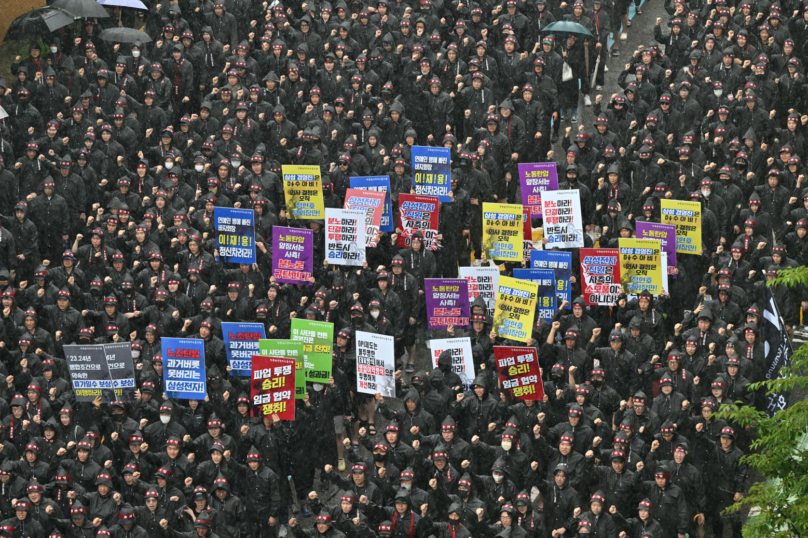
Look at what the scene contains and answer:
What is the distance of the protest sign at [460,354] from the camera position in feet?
76.4

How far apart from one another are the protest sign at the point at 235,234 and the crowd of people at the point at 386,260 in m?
0.26

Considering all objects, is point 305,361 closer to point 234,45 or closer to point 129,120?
point 129,120

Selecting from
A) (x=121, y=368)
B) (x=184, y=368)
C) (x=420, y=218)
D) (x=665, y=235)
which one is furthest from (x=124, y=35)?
(x=665, y=235)

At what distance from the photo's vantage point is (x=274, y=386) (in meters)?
22.4

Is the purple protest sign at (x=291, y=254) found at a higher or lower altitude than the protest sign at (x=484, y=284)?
higher

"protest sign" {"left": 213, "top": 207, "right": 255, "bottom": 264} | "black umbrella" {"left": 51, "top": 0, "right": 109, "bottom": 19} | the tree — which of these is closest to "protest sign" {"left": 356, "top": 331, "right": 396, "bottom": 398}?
"protest sign" {"left": 213, "top": 207, "right": 255, "bottom": 264}

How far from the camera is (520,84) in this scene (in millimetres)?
29734

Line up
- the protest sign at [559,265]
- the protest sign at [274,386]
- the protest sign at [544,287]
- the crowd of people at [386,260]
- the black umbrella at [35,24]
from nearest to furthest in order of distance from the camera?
1. the crowd of people at [386,260]
2. the protest sign at [274,386]
3. the protest sign at [544,287]
4. the protest sign at [559,265]
5. the black umbrella at [35,24]

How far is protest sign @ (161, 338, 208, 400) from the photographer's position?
22.7 meters

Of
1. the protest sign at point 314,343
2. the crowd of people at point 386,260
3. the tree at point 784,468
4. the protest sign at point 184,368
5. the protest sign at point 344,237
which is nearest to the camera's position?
the tree at point 784,468

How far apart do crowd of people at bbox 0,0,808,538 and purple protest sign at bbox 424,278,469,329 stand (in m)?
0.31

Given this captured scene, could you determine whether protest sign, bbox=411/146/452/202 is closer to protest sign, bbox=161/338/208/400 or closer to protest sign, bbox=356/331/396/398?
protest sign, bbox=356/331/396/398

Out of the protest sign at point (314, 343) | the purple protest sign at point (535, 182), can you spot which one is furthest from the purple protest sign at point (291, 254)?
the purple protest sign at point (535, 182)

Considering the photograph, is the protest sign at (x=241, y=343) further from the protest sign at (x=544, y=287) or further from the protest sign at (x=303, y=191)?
the protest sign at (x=544, y=287)
